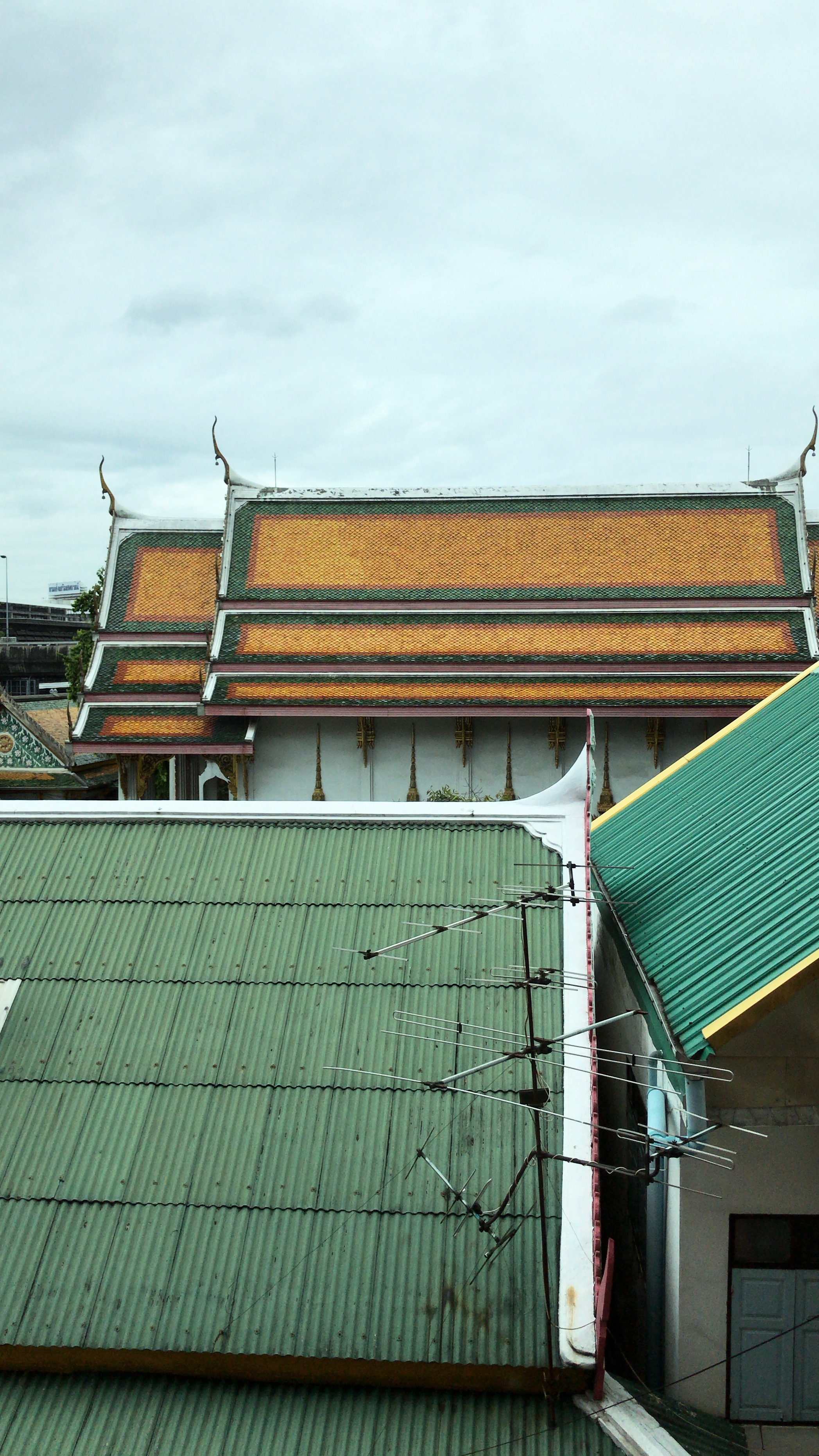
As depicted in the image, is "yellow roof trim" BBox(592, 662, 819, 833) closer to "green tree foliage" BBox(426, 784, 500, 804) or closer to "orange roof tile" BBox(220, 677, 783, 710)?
"green tree foliage" BBox(426, 784, 500, 804)

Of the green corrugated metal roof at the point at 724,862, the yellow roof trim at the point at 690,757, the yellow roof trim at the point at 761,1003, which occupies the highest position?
the yellow roof trim at the point at 690,757

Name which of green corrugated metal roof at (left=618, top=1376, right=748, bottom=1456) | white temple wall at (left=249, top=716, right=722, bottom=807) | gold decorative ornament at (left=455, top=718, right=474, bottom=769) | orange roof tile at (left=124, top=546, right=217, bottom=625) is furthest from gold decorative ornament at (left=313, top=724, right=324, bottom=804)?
green corrugated metal roof at (left=618, top=1376, right=748, bottom=1456)

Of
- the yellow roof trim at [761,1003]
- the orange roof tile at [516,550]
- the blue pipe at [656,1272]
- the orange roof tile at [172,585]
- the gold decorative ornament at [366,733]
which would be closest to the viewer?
the yellow roof trim at [761,1003]

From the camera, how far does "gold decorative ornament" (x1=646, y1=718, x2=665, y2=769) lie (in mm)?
21094

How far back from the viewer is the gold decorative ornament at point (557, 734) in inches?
832

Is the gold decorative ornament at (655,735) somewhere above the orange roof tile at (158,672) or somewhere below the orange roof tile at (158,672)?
below

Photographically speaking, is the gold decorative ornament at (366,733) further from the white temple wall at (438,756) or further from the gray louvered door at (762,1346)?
the gray louvered door at (762,1346)

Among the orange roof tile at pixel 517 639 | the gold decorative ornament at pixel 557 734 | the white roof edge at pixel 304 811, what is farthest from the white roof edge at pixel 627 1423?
the orange roof tile at pixel 517 639

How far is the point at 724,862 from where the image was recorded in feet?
21.2

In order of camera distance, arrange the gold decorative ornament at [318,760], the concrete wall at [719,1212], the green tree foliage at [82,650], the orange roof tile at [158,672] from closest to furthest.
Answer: the concrete wall at [719,1212] < the gold decorative ornament at [318,760] < the orange roof tile at [158,672] < the green tree foliage at [82,650]

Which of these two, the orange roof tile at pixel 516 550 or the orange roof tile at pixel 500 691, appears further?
the orange roof tile at pixel 516 550

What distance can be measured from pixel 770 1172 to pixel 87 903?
4.24 meters

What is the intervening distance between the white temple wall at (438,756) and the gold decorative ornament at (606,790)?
7 cm

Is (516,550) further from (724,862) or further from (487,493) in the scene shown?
(724,862)
